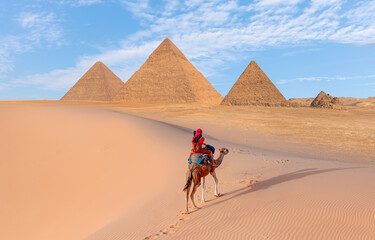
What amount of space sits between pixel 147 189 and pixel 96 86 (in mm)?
89820

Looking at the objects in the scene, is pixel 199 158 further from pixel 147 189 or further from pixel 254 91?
pixel 254 91

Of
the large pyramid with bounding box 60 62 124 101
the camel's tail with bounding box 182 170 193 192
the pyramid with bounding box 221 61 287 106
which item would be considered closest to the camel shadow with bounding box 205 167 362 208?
the camel's tail with bounding box 182 170 193 192

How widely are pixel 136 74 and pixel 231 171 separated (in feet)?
255

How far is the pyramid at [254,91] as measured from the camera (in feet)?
158

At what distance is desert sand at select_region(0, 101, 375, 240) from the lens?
4324mm

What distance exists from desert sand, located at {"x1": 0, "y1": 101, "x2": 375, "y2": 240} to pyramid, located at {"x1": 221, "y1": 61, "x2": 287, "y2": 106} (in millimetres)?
35457

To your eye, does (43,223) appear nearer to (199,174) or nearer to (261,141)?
(199,174)

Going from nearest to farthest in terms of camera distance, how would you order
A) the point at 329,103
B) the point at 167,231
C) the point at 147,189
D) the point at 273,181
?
the point at 167,231 → the point at 273,181 → the point at 147,189 → the point at 329,103

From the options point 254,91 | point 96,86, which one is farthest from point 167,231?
point 96,86

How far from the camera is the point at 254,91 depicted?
49406mm

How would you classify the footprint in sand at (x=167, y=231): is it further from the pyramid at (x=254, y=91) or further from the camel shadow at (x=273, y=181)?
the pyramid at (x=254, y=91)

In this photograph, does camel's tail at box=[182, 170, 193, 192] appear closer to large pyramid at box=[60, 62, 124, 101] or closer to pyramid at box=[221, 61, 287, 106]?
pyramid at box=[221, 61, 287, 106]

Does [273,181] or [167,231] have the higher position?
[273,181]

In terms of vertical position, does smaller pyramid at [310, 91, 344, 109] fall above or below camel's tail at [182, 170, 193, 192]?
above
